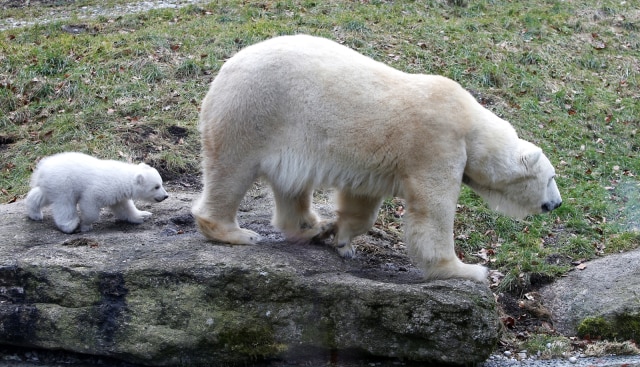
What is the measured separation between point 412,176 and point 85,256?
2373 mm

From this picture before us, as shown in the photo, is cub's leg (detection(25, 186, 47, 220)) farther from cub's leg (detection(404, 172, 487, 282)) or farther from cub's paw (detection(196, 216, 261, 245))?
cub's leg (detection(404, 172, 487, 282))

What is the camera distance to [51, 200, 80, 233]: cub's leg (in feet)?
20.4

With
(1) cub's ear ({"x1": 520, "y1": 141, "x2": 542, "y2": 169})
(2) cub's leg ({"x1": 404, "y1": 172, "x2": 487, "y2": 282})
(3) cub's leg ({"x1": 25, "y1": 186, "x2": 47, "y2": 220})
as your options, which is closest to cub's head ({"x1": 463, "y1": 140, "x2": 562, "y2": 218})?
(1) cub's ear ({"x1": 520, "y1": 141, "x2": 542, "y2": 169})

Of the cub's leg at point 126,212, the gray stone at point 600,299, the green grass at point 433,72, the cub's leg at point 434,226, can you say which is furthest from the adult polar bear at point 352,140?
the green grass at point 433,72

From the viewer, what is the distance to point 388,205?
863 cm

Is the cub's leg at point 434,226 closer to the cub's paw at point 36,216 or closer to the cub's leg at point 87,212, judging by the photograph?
the cub's leg at point 87,212

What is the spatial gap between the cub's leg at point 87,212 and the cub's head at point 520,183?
2.98 metres

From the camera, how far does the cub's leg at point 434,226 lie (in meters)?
5.46

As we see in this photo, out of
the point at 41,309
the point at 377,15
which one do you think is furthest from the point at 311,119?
the point at 377,15

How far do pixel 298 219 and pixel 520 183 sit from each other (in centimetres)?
180

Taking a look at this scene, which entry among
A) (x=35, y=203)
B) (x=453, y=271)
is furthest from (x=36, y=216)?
(x=453, y=271)

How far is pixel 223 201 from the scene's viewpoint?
229 inches

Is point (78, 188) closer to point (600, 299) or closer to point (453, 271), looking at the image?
point (453, 271)

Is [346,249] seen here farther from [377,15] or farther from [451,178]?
[377,15]
